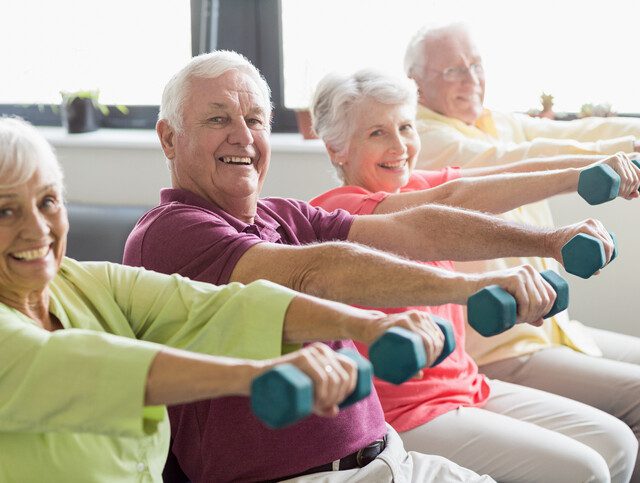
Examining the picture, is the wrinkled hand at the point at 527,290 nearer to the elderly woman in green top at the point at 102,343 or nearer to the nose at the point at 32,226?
the elderly woman in green top at the point at 102,343

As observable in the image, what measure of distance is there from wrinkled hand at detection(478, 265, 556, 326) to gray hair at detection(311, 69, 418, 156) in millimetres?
997

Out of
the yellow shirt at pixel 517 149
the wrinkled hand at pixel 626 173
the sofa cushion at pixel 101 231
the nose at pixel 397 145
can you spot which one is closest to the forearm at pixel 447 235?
the wrinkled hand at pixel 626 173

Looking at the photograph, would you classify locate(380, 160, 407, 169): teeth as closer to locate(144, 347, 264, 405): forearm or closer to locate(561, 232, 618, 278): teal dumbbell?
locate(561, 232, 618, 278): teal dumbbell

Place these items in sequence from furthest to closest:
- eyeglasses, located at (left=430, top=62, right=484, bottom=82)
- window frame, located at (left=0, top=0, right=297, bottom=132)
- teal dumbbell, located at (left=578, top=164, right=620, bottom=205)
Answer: window frame, located at (left=0, top=0, right=297, bottom=132) → eyeglasses, located at (left=430, top=62, right=484, bottom=82) → teal dumbbell, located at (left=578, top=164, right=620, bottom=205)

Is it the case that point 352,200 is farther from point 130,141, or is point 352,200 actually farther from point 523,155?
point 130,141

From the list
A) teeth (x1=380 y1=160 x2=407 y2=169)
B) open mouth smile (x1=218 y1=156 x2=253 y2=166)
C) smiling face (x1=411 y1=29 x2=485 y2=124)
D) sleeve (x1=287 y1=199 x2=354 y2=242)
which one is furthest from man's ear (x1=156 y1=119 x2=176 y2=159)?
smiling face (x1=411 y1=29 x2=485 y2=124)

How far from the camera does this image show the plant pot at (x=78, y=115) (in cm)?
391

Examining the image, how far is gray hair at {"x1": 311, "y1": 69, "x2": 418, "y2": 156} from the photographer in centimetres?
232

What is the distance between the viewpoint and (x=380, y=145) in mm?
2326

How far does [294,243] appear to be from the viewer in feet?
6.38

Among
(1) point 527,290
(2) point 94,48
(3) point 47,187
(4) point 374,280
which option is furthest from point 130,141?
(1) point 527,290

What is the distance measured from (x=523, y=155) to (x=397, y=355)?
1539mm

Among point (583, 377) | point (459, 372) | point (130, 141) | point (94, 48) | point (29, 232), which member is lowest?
point (583, 377)

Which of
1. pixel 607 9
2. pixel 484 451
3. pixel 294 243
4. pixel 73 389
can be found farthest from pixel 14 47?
pixel 73 389
